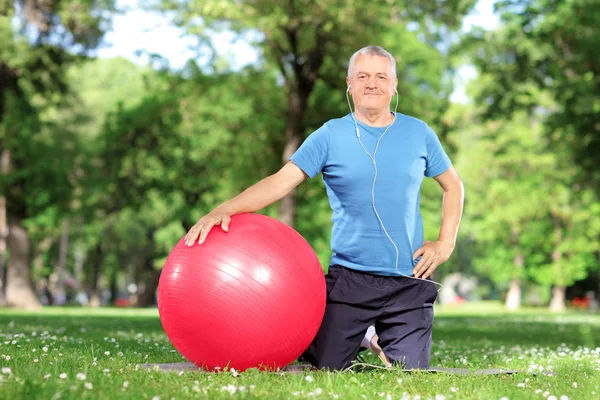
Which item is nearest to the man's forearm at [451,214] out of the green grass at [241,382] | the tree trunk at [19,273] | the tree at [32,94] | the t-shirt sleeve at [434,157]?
the t-shirt sleeve at [434,157]

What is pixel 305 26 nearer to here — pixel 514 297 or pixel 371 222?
pixel 371 222

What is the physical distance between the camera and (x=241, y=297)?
19.7 feet

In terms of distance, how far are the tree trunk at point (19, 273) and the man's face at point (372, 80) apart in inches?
1085

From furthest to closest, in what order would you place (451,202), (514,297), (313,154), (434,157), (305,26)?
(514,297) → (305,26) → (451,202) → (434,157) → (313,154)

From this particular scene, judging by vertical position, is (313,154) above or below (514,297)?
above

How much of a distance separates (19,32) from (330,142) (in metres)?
26.2

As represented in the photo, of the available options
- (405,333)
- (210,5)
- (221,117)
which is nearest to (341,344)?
(405,333)

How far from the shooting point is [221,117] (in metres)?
30.9

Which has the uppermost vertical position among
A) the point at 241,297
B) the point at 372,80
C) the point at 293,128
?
the point at 293,128

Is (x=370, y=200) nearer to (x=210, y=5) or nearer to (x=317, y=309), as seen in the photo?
(x=317, y=309)

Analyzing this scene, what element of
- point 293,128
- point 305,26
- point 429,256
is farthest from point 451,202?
point 293,128

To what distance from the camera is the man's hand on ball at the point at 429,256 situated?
698 centimetres

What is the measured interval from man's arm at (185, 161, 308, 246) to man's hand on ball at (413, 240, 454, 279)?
1339 millimetres

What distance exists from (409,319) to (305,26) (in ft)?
60.4
